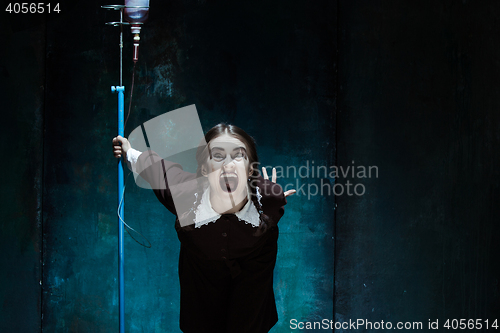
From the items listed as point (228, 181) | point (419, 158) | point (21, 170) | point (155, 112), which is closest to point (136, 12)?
point (155, 112)

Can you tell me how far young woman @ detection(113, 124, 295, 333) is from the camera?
2.22 metres

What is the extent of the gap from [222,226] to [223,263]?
0.65 ft

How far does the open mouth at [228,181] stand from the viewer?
2.18m

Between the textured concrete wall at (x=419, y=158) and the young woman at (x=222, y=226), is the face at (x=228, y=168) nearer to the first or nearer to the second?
the young woman at (x=222, y=226)

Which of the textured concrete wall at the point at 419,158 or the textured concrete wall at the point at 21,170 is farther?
the textured concrete wall at the point at 419,158

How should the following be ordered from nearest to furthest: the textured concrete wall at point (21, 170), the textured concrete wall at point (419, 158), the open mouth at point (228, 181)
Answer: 1. the open mouth at point (228, 181)
2. the textured concrete wall at point (21, 170)
3. the textured concrete wall at point (419, 158)

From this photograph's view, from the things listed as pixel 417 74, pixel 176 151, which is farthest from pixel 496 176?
pixel 176 151

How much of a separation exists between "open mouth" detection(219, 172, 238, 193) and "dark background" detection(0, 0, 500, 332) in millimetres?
868

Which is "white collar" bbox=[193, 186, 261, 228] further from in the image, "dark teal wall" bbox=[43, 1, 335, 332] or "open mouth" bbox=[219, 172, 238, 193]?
"dark teal wall" bbox=[43, 1, 335, 332]

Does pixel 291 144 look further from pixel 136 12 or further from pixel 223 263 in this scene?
pixel 136 12

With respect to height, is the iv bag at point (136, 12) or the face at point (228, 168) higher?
the iv bag at point (136, 12)

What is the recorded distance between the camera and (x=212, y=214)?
2234 millimetres

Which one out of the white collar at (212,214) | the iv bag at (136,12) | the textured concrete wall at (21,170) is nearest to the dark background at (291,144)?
the textured concrete wall at (21,170)

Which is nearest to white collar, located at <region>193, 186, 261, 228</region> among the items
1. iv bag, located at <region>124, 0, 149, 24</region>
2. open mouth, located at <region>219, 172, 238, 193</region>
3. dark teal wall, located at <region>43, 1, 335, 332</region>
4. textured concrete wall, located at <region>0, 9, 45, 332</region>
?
open mouth, located at <region>219, 172, 238, 193</region>
